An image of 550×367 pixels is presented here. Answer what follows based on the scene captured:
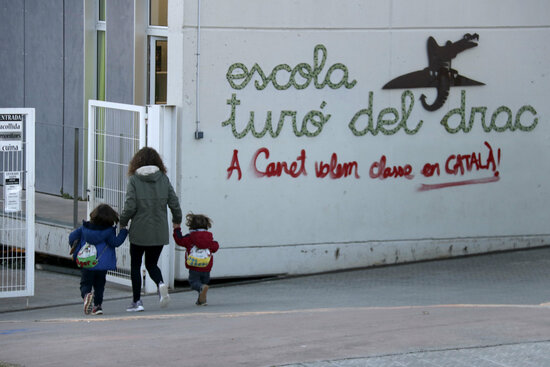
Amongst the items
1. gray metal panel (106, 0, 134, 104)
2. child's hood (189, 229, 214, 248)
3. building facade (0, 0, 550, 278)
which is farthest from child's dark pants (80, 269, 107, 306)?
gray metal panel (106, 0, 134, 104)

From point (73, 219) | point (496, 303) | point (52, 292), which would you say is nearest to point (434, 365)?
point (496, 303)

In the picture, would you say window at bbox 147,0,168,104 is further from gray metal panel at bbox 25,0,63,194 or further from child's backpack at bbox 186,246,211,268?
child's backpack at bbox 186,246,211,268

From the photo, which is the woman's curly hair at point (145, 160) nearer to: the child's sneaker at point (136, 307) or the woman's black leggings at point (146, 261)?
the woman's black leggings at point (146, 261)

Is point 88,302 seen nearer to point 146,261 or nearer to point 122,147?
point 146,261

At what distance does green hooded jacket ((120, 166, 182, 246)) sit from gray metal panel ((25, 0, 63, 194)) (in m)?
6.59

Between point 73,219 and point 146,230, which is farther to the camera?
point 73,219

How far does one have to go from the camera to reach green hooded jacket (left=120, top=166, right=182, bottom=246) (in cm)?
1031

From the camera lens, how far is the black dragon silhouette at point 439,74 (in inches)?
516

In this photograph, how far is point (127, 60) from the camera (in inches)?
618

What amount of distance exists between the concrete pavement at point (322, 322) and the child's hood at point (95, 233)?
75cm

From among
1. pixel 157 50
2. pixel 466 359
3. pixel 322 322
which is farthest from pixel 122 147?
pixel 466 359

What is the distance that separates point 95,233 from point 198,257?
1.08m

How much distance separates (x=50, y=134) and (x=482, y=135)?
282 inches

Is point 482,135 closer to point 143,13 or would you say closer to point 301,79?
point 301,79
